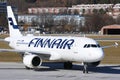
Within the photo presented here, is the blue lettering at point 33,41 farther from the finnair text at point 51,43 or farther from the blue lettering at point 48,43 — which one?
the blue lettering at point 48,43

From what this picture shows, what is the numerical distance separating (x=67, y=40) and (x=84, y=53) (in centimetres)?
290

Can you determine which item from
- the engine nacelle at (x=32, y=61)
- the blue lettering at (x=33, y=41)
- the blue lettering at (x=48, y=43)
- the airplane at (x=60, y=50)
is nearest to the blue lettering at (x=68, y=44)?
the airplane at (x=60, y=50)

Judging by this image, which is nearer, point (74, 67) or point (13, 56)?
point (74, 67)

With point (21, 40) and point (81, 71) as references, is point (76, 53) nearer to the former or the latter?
point (81, 71)

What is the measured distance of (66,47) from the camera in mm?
40031

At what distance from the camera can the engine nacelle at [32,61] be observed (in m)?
40.4

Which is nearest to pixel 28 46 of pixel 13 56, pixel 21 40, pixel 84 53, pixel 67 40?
pixel 21 40

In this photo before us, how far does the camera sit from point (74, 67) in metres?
44.4

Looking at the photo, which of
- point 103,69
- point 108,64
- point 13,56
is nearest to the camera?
point 103,69

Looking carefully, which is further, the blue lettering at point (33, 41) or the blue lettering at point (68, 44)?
the blue lettering at point (33, 41)

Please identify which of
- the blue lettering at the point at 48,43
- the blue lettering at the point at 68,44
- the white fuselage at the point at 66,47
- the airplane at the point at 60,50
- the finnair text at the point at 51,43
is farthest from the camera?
the blue lettering at the point at 48,43

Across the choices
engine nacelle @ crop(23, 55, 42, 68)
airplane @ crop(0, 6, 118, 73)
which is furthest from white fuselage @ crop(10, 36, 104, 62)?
engine nacelle @ crop(23, 55, 42, 68)

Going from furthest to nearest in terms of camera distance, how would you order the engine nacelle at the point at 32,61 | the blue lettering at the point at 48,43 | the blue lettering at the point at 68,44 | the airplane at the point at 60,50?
the blue lettering at the point at 48,43 → the engine nacelle at the point at 32,61 → the blue lettering at the point at 68,44 → the airplane at the point at 60,50

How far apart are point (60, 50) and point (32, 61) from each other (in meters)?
2.24
